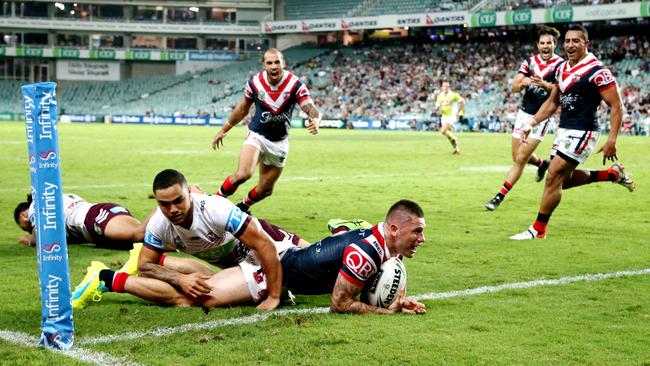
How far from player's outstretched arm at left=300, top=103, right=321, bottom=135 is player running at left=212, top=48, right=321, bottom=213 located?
0.12m

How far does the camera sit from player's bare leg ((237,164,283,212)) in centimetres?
1196

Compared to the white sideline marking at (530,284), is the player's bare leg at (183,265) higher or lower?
higher

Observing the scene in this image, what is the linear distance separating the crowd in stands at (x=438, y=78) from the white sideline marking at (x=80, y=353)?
43.5m

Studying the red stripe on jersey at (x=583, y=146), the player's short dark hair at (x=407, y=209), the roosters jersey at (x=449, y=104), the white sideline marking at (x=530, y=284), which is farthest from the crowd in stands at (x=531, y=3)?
the player's short dark hair at (x=407, y=209)

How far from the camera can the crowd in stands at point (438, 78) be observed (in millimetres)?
52594

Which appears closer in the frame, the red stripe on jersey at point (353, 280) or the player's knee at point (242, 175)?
the red stripe on jersey at point (353, 280)

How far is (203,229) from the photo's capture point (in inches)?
251

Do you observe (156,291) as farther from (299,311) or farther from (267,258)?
(299,311)

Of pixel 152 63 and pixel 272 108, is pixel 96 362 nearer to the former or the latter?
pixel 272 108

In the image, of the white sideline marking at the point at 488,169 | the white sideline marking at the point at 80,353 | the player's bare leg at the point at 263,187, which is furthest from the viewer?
the white sideline marking at the point at 488,169

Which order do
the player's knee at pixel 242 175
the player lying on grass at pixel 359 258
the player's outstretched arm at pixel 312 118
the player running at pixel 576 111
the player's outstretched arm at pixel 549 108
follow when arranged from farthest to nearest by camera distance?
the player's knee at pixel 242 175 → the player's outstretched arm at pixel 549 108 → the player's outstretched arm at pixel 312 118 → the player running at pixel 576 111 → the player lying on grass at pixel 359 258

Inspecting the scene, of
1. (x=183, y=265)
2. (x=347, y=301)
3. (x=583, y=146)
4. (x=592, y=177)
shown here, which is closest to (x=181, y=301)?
(x=183, y=265)

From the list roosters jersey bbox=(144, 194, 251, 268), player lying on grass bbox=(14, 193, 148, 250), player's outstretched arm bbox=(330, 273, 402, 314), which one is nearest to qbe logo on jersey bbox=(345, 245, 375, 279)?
player's outstretched arm bbox=(330, 273, 402, 314)

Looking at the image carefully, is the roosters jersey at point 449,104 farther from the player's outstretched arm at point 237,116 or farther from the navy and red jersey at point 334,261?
the navy and red jersey at point 334,261
